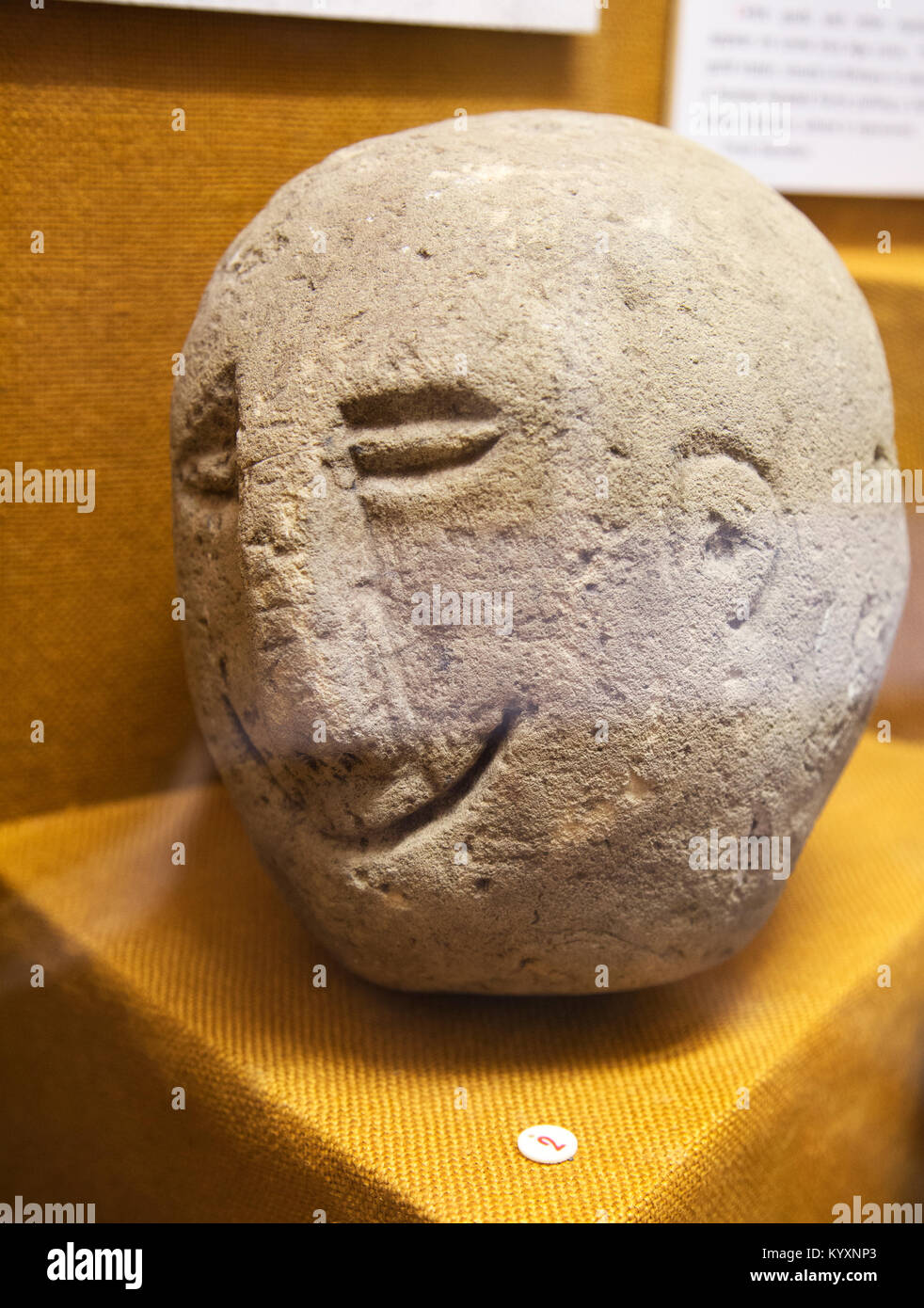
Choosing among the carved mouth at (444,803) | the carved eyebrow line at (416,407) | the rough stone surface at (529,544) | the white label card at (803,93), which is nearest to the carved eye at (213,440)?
the rough stone surface at (529,544)

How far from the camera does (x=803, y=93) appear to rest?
2.30 m

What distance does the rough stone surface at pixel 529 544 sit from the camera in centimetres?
138

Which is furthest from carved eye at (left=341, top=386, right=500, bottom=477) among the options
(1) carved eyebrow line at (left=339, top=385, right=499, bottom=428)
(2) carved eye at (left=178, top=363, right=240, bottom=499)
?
(2) carved eye at (left=178, top=363, right=240, bottom=499)

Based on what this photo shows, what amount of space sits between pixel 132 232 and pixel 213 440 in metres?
0.62

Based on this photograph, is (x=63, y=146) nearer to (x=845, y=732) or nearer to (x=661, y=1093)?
(x=845, y=732)

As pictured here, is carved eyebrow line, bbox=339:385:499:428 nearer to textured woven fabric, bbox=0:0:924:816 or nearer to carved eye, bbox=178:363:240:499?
carved eye, bbox=178:363:240:499

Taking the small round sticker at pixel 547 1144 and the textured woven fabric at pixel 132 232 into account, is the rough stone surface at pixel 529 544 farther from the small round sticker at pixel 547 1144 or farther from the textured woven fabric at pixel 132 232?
the textured woven fabric at pixel 132 232

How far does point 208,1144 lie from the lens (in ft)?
5.46

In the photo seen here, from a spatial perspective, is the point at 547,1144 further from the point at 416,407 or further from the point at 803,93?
the point at 803,93

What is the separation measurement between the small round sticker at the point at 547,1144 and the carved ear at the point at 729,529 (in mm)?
641

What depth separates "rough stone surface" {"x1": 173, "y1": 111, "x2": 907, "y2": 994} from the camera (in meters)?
1.38

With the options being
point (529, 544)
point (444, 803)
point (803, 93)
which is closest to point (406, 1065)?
point (444, 803)

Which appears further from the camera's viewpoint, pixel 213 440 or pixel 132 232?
pixel 132 232

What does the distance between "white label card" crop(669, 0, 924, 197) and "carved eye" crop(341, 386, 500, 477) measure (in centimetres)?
120
